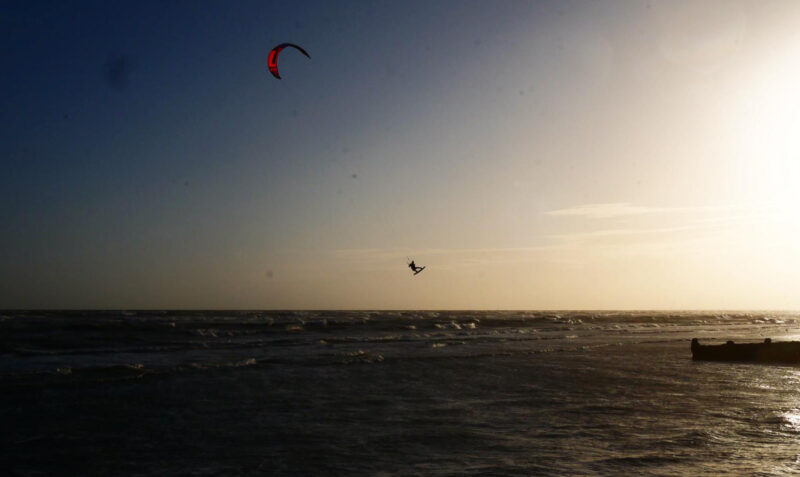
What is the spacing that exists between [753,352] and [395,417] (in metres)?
22.9

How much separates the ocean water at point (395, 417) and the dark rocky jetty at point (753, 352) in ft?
6.53

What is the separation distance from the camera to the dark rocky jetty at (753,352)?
89.2ft

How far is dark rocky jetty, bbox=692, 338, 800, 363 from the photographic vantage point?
89.2 feet

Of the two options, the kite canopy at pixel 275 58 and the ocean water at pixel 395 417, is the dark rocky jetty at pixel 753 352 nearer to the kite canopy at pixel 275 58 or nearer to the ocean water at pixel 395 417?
the ocean water at pixel 395 417

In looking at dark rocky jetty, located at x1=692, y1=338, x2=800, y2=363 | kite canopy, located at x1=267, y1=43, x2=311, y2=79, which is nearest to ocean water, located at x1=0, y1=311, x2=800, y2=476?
dark rocky jetty, located at x1=692, y1=338, x2=800, y2=363

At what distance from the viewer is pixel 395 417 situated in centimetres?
1301

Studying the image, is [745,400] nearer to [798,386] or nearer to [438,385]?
[798,386]

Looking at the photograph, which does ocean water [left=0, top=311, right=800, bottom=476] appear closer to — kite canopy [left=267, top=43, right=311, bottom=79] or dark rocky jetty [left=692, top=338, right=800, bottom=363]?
dark rocky jetty [left=692, top=338, right=800, bottom=363]

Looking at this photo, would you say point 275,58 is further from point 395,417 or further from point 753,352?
point 753,352

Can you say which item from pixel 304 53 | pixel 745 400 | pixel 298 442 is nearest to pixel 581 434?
pixel 298 442

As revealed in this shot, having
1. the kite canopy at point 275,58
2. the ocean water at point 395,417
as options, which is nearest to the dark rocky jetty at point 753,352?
the ocean water at point 395,417

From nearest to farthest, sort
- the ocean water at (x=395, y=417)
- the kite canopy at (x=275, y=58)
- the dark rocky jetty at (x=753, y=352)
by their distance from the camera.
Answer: the ocean water at (x=395, y=417) < the kite canopy at (x=275, y=58) < the dark rocky jetty at (x=753, y=352)

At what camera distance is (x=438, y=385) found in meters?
18.1

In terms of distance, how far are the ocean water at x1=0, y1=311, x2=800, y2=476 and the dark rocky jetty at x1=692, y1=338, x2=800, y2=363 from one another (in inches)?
78.3
